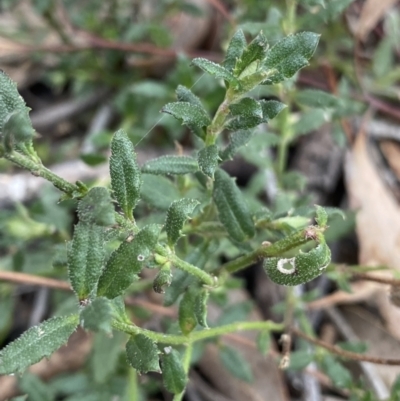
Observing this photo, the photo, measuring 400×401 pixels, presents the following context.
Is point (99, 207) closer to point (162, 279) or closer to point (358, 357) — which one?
point (162, 279)

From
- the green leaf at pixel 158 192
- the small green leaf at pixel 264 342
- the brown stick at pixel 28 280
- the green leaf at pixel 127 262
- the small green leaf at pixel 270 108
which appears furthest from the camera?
the brown stick at pixel 28 280

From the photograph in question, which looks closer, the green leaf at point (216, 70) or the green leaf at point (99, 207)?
the green leaf at point (99, 207)

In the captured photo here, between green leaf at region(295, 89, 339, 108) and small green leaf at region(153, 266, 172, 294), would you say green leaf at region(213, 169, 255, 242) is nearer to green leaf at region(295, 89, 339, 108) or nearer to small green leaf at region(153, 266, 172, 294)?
small green leaf at region(153, 266, 172, 294)

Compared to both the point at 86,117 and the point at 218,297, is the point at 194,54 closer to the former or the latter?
the point at 86,117

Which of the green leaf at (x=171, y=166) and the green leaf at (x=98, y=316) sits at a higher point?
the green leaf at (x=171, y=166)

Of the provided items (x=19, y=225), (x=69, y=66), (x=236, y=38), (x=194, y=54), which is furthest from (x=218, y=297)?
(x=69, y=66)

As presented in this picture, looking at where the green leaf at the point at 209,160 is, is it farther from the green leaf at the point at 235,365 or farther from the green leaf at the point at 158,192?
the green leaf at the point at 235,365

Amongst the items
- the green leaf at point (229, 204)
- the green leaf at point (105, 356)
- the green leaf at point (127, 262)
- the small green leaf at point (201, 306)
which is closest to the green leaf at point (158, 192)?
the green leaf at point (229, 204)
